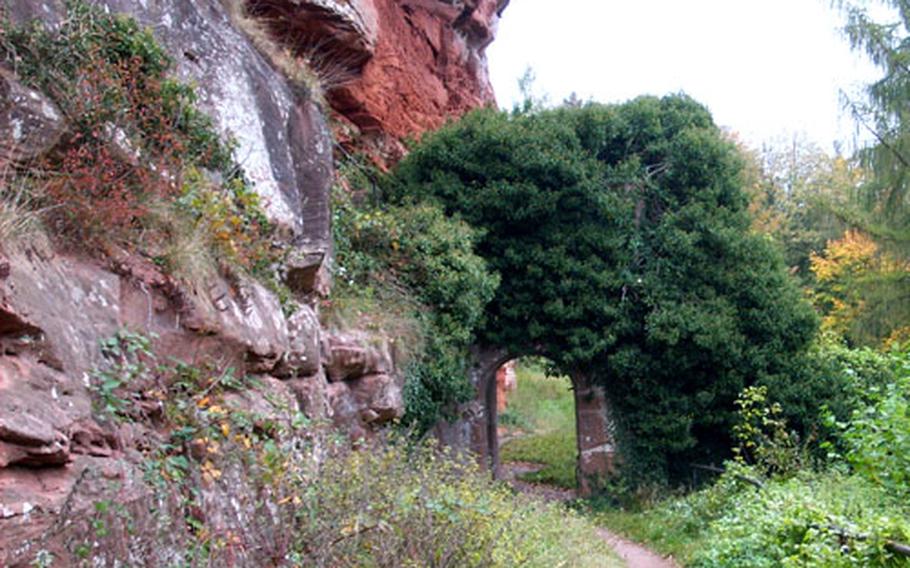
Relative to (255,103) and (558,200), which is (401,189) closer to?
(558,200)

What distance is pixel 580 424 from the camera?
628 inches

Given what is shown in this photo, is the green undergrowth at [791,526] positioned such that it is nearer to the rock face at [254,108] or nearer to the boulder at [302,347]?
the boulder at [302,347]

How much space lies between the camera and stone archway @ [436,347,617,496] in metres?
15.2

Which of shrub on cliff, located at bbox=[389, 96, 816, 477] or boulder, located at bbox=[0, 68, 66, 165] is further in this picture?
shrub on cliff, located at bbox=[389, 96, 816, 477]

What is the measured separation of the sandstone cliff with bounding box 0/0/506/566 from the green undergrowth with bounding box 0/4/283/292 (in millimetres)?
168

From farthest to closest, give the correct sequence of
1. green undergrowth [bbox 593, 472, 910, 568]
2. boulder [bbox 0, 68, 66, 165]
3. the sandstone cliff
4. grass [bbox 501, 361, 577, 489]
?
grass [bbox 501, 361, 577, 489] < green undergrowth [bbox 593, 472, 910, 568] < boulder [bbox 0, 68, 66, 165] < the sandstone cliff

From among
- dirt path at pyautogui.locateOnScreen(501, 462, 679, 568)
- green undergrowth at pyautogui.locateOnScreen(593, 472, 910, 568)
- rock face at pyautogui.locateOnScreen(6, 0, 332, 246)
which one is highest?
rock face at pyautogui.locateOnScreen(6, 0, 332, 246)

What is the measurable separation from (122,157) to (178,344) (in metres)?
1.47

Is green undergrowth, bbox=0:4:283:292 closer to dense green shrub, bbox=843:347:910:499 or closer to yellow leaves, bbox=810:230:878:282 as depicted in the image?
dense green shrub, bbox=843:347:910:499

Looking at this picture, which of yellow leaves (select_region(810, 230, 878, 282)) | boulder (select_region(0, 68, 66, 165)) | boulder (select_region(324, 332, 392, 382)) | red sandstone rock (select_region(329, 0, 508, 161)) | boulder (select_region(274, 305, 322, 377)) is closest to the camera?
boulder (select_region(0, 68, 66, 165))

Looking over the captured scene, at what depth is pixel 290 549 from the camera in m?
4.57

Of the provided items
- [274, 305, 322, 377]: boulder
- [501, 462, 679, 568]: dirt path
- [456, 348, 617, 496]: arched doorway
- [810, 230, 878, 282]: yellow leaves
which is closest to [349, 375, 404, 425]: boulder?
[274, 305, 322, 377]: boulder

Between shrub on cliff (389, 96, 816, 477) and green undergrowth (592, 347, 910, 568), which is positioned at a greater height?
shrub on cliff (389, 96, 816, 477)

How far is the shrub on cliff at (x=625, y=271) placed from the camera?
14.7 m
